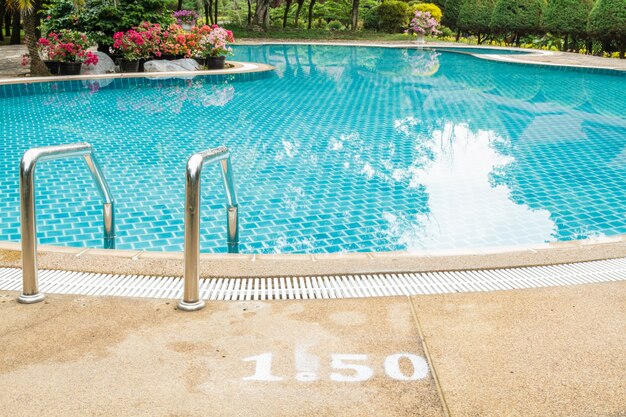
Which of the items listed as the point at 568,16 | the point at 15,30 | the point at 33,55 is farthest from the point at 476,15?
the point at 33,55

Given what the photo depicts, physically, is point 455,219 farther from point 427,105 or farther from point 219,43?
point 219,43

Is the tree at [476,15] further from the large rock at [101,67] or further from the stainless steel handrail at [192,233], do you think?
the stainless steel handrail at [192,233]

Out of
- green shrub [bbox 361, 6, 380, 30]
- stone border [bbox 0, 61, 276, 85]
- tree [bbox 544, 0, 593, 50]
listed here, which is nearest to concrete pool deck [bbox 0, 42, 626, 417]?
stone border [bbox 0, 61, 276, 85]

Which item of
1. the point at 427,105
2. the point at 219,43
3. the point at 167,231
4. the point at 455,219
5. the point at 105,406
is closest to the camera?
the point at 105,406

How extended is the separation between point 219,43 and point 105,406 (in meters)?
18.0

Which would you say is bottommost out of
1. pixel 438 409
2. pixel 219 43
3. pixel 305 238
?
pixel 305 238

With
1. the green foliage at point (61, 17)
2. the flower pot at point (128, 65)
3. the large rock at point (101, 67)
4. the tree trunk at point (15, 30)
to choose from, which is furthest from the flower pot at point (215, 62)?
the tree trunk at point (15, 30)

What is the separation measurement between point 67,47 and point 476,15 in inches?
963

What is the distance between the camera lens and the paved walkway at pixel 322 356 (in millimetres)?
2504

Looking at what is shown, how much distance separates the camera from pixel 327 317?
3.29 m

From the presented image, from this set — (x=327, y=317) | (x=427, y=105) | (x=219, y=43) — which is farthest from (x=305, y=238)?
(x=219, y=43)

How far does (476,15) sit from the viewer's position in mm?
34781

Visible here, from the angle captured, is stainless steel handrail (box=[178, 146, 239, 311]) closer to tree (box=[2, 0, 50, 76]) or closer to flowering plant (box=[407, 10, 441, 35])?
tree (box=[2, 0, 50, 76])

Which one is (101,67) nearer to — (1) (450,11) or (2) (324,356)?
(2) (324,356)
